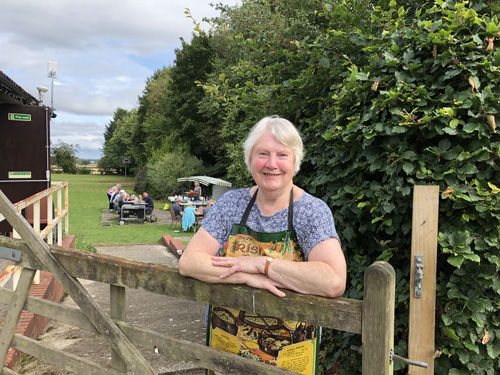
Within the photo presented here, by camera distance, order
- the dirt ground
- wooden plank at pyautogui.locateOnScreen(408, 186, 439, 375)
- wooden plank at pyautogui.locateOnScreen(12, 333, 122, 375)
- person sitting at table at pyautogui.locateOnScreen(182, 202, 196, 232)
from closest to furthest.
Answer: wooden plank at pyautogui.locateOnScreen(12, 333, 122, 375)
wooden plank at pyautogui.locateOnScreen(408, 186, 439, 375)
the dirt ground
person sitting at table at pyautogui.locateOnScreen(182, 202, 196, 232)

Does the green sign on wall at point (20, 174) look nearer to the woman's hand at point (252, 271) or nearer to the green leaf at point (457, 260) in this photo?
the woman's hand at point (252, 271)

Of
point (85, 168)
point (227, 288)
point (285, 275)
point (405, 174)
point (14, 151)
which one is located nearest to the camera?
point (285, 275)

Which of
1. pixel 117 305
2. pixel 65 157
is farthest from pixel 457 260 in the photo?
pixel 65 157

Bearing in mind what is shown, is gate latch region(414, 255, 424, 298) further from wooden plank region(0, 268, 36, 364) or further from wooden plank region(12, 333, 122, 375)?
wooden plank region(0, 268, 36, 364)

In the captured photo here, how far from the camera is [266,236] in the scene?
180cm

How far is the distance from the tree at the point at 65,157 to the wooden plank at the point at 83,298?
71176mm

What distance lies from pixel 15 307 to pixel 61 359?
48 cm

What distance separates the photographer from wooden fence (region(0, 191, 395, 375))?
1.41 metres

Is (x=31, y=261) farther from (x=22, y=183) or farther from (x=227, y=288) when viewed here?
(x=22, y=183)

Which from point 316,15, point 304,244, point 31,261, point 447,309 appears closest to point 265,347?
point 304,244

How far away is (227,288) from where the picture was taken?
1.66 meters

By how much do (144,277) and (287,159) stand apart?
873 millimetres

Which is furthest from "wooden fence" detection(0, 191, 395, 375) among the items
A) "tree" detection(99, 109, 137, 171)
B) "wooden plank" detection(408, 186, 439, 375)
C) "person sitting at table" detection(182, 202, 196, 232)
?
"tree" detection(99, 109, 137, 171)

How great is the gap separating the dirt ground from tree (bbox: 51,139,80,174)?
67883mm
